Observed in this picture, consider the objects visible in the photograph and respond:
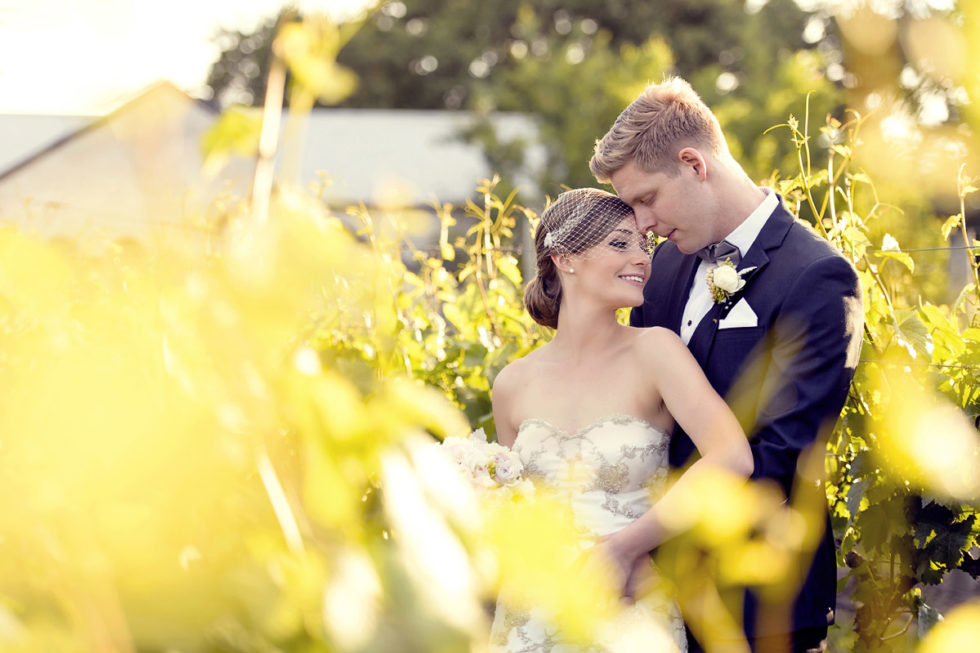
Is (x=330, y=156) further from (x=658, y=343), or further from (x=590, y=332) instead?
(x=658, y=343)

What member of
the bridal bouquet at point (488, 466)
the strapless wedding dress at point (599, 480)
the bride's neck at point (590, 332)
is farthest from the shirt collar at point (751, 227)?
the bridal bouquet at point (488, 466)

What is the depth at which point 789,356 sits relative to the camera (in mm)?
2527

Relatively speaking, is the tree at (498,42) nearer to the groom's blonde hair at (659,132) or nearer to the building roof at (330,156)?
the building roof at (330,156)

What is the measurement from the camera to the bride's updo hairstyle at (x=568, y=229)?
2.96 meters

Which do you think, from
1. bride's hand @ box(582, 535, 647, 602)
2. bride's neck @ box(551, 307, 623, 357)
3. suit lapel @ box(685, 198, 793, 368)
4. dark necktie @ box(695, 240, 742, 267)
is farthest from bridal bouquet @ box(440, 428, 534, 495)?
A: dark necktie @ box(695, 240, 742, 267)

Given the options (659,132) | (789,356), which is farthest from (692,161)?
(789,356)

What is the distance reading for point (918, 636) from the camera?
298 centimetres

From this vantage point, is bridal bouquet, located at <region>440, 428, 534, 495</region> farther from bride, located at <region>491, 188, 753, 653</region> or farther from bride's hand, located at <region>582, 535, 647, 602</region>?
bride's hand, located at <region>582, 535, 647, 602</region>

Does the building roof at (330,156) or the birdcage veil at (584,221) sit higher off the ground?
the birdcage veil at (584,221)

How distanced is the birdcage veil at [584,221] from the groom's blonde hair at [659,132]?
112 mm

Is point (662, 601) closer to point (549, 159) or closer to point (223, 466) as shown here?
point (223, 466)

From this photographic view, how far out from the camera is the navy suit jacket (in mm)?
2469

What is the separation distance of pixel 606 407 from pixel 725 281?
55 cm

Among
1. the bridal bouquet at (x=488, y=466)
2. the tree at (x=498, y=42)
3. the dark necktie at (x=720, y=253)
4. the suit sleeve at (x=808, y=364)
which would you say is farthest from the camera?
the tree at (x=498, y=42)
